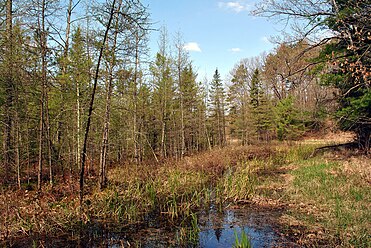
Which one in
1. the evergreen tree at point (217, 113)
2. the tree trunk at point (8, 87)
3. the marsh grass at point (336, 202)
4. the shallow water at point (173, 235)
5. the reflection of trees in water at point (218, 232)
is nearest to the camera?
the marsh grass at point (336, 202)

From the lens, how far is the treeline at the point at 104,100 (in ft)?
22.7

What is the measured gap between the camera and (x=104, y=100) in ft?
27.7

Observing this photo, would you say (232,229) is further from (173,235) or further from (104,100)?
(104,100)

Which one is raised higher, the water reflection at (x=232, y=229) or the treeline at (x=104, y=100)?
the treeline at (x=104, y=100)

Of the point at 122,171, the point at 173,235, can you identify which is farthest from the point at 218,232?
the point at 122,171

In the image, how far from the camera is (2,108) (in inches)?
302

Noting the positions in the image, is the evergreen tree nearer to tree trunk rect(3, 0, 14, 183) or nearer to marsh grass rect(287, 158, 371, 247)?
marsh grass rect(287, 158, 371, 247)

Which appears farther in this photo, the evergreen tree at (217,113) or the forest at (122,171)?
the evergreen tree at (217,113)

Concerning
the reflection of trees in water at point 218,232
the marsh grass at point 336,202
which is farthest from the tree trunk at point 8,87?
the marsh grass at point 336,202

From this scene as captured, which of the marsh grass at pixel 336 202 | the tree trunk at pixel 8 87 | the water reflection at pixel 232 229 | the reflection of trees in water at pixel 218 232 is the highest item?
the tree trunk at pixel 8 87

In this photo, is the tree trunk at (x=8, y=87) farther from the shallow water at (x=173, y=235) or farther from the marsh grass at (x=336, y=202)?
the marsh grass at (x=336, y=202)

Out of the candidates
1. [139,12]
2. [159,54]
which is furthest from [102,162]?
[159,54]

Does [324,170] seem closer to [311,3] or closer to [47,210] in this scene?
[311,3]

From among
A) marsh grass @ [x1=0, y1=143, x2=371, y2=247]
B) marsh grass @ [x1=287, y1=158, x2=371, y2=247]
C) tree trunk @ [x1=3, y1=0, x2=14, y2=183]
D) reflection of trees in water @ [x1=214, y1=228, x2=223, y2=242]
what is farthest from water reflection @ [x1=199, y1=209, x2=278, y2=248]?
tree trunk @ [x1=3, y1=0, x2=14, y2=183]
